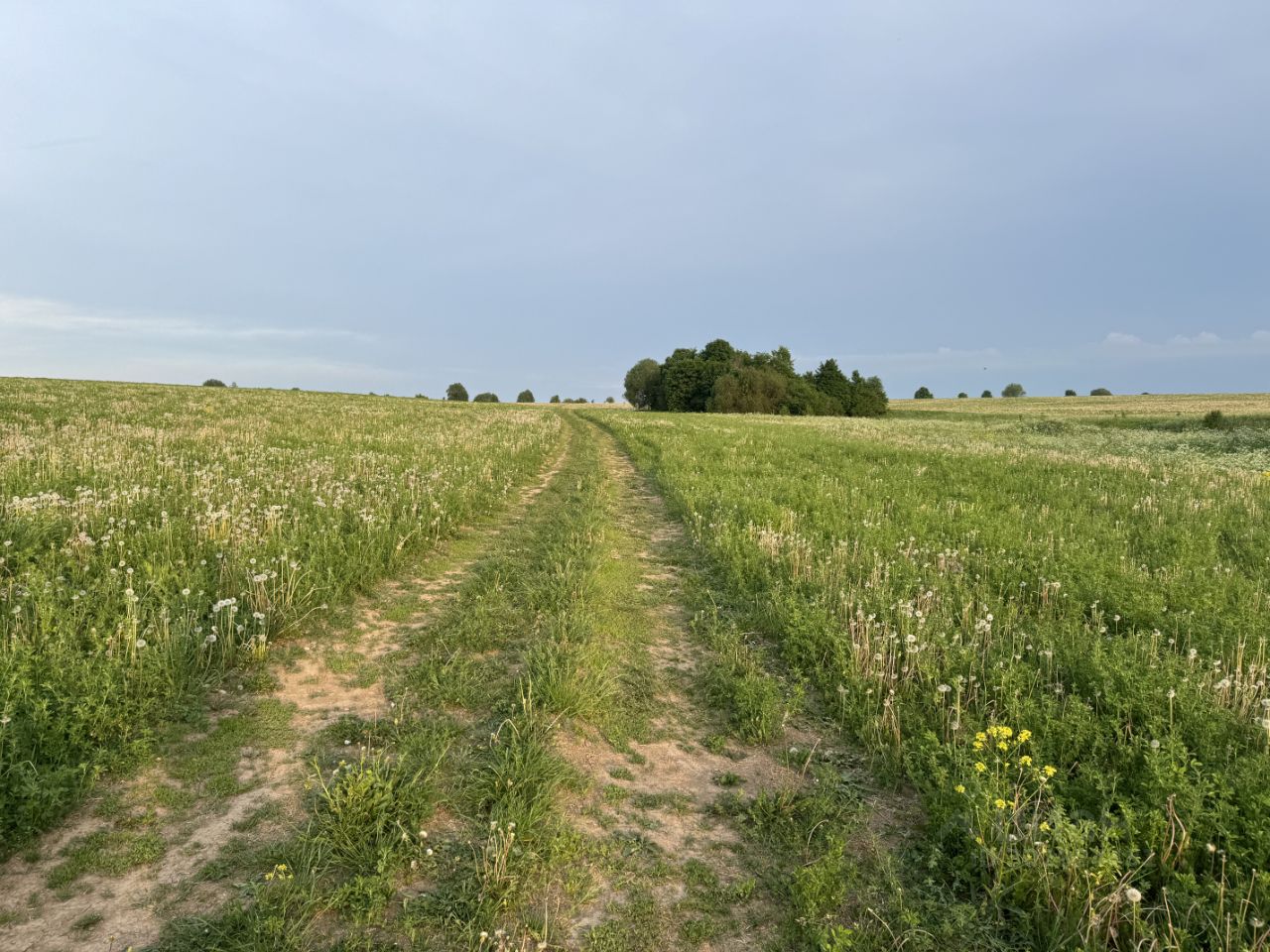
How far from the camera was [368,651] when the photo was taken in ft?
20.9

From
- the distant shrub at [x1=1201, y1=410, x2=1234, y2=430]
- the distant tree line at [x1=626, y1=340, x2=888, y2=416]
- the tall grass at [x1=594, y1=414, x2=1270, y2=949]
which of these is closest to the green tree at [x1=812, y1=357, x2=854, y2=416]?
the distant tree line at [x1=626, y1=340, x2=888, y2=416]

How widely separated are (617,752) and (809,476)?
13318 millimetres

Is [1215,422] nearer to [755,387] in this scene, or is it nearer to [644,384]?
[755,387]

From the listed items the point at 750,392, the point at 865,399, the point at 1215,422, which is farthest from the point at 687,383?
the point at 1215,422

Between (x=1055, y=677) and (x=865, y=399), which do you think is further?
(x=865, y=399)

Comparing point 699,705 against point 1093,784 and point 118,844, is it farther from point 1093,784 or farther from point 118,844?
point 118,844

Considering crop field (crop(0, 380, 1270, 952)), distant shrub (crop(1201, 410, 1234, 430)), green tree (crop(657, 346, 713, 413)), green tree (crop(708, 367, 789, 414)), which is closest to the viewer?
crop field (crop(0, 380, 1270, 952))

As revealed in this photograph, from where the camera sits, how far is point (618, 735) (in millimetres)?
5043

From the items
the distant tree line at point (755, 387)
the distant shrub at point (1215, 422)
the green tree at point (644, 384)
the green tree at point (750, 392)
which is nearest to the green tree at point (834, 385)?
the distant tree line at point (755, 387)

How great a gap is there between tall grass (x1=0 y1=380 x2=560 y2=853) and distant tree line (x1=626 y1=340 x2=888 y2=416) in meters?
72.1

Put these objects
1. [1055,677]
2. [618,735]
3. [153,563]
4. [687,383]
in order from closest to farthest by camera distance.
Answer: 1. [618,735]
2. [1055,677]
3. [153,563]
4. [687,383]

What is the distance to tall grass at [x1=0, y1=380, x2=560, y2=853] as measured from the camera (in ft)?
14.2

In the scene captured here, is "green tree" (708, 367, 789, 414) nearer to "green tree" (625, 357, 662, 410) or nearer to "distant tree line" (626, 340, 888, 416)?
"distant tree line" (626, 340, 888, 416)

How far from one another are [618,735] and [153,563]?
5813 millimetres
